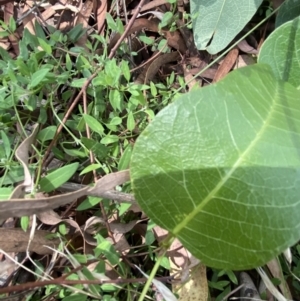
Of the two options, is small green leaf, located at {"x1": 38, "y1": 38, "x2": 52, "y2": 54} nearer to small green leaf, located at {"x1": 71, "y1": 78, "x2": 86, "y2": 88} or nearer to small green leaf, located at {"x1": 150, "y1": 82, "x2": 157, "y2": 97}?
small green leaf, located at {"x1": 71, "y1": 78, "x2": 86, "y2": 88}

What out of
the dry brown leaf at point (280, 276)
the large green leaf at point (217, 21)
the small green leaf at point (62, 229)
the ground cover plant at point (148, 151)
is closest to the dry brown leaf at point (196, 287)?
the ground cover plant at point (148, 151)

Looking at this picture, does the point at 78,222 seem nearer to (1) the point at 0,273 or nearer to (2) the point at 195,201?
(1) the point at 0,273

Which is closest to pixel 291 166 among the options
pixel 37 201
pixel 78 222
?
pixel 37 201

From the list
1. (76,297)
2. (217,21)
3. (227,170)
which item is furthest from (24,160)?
(217,21)

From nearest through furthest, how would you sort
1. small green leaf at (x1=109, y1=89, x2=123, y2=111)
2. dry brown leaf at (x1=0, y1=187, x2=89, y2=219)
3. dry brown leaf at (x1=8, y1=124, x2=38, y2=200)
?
dry brown leaf at (x1=0, y1=187, x2=89, y2=219) → dry brown leaf at (x1=8, y1=124, x2=38, y2=200) → small green leaf at (x1=109, y1=89, x2=123, y2=111)

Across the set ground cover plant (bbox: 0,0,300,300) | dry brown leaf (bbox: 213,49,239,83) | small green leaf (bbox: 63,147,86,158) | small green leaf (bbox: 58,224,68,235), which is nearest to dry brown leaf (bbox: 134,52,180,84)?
ground cover plant (bbox: 0,0,300,300)

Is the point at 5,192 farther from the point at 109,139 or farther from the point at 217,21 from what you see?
the point at 217,21

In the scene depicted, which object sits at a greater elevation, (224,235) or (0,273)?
(224,235)

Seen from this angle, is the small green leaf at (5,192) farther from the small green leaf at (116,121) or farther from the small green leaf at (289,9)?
the small green leaf at (289,9)
